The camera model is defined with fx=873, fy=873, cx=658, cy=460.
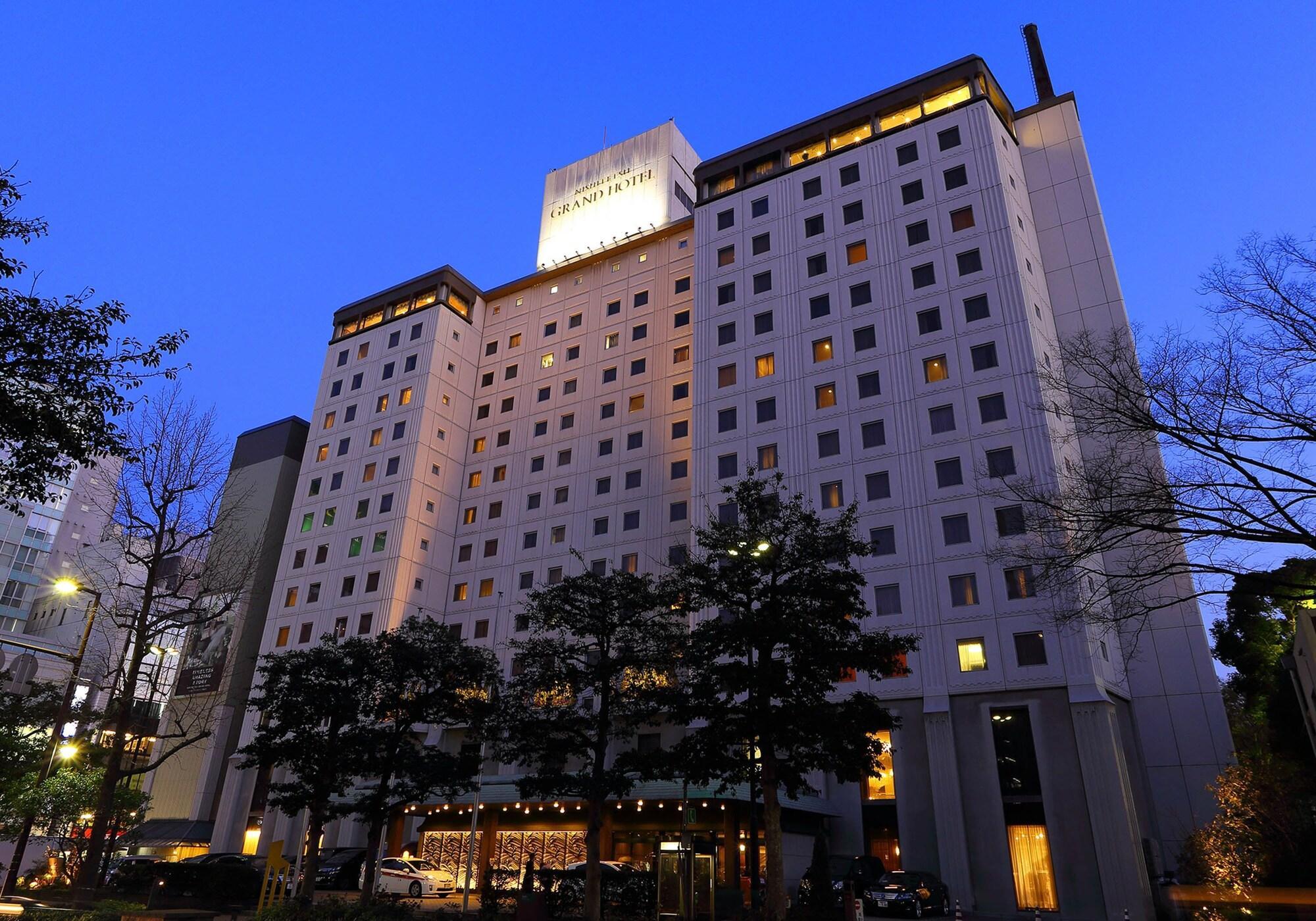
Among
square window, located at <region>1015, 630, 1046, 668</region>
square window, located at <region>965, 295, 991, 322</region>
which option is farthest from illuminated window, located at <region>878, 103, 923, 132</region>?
square window, located at <region>1015, 630, 1046, 668</region>

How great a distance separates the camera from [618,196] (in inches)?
2916

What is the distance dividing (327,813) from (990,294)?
40.7 metres

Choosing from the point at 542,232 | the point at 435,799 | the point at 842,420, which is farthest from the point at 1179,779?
the point at 542,232

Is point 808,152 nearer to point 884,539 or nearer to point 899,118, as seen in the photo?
point 899,118

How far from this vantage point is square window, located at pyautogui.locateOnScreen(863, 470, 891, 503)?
4478 centimetres

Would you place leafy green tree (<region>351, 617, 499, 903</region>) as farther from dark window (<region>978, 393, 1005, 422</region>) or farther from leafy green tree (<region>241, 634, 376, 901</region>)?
dark window (<region>978, 393, 1005, 422</region>)

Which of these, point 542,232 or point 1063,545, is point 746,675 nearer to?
point 1063,545

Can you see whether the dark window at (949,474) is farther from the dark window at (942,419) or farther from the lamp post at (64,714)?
the lamp post at (64,714)

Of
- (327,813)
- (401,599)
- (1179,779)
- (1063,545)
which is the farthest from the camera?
(401,599)

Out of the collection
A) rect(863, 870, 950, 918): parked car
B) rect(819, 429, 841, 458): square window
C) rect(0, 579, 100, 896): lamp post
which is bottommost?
rect(863, 870, 950, 918): parked car

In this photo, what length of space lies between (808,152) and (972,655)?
34.9 meters

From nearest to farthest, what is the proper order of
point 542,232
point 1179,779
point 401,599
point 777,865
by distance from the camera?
point 777,865 → point 1179,779 → point 401,599 → point 542,232

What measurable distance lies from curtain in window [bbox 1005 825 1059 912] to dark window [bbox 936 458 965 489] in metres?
15.6

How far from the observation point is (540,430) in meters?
64.6
